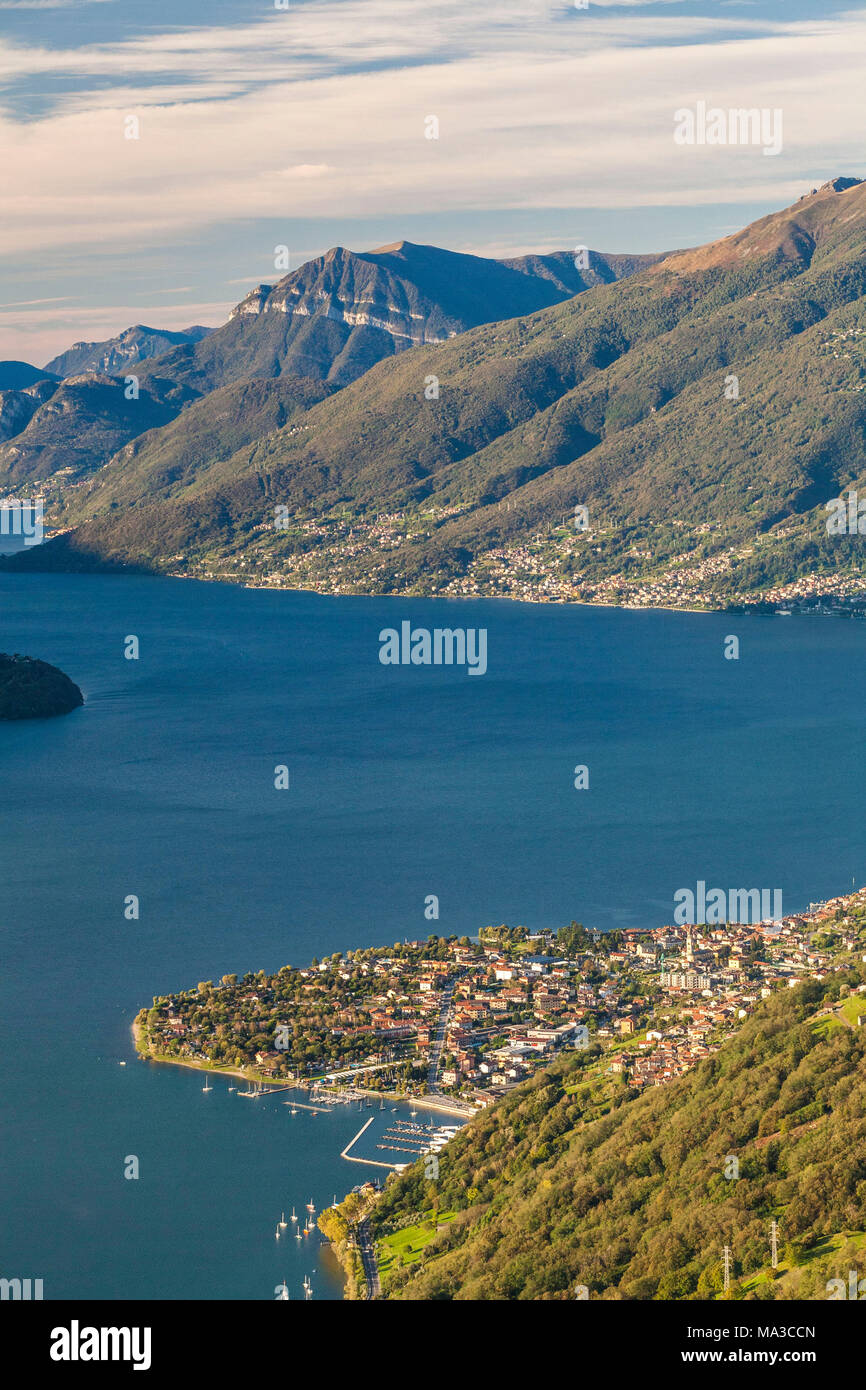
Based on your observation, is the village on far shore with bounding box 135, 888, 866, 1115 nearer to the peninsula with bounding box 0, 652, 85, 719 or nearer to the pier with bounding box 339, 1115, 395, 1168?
the pier with bounding box 339, 1115, 395, 1168

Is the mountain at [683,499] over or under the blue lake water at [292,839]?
over

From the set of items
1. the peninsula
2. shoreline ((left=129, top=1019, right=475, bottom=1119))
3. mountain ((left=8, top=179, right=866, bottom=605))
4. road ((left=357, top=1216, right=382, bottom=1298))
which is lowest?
road ((left=357, top=1216, right=382, bottom=1298))

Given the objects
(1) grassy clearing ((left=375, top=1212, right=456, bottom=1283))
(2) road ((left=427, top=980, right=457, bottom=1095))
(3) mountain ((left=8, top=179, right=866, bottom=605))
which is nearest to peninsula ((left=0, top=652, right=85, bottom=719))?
(2) road ((left=427, top=980, right=457, bottom=1095))

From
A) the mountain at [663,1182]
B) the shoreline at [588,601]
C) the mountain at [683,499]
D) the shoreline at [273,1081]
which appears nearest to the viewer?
the mountain at [663,1182]

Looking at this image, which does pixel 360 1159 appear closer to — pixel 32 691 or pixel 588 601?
pixel 32 691

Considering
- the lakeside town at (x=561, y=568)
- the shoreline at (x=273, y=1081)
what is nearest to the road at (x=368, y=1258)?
the shoreline at (x=273, y=1081)

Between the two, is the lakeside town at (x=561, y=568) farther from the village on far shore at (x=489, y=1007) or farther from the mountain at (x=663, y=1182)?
the mountain at (x=663, y=1182)

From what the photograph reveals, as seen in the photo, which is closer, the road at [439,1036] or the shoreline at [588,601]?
the road at [439,1036]
